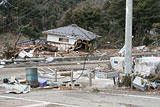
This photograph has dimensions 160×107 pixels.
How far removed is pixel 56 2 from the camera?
70125 millimetres

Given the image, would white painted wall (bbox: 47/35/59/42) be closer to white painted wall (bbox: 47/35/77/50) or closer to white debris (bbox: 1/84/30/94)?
white painted wall (bbox: 47/35/77/50)

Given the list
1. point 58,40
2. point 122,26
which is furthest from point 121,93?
point 122,26

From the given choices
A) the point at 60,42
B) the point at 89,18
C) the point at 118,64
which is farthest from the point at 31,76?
the point at 89,18

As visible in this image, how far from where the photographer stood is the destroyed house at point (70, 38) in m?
43.2

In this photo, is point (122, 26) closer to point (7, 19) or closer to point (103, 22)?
point (103, 22)

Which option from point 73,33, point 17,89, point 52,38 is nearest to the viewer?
point 17,89

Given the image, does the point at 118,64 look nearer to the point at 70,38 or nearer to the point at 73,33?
the point at 70,38

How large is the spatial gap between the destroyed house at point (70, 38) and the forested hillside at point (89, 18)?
5.19 metres

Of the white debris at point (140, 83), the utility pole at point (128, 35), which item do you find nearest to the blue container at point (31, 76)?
the utility pole at point (128, 35)

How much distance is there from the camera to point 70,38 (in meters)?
44.5

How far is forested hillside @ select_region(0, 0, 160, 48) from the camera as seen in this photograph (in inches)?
1981

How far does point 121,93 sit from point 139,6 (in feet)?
134

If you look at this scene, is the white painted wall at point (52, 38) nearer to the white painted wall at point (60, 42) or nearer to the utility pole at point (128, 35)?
the white painted wall at point (60, 42)

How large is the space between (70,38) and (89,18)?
42.7ft
